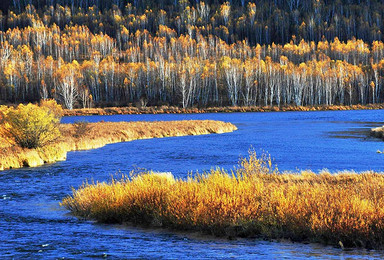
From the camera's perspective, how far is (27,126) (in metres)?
32.9

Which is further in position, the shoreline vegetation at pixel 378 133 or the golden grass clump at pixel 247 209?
the shoreline vegetation at pixel 378 133

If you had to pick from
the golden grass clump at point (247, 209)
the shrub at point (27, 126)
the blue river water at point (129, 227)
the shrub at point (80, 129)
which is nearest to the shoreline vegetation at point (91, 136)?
the shrub at point (80, 129)

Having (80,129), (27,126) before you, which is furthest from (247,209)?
(80,129)

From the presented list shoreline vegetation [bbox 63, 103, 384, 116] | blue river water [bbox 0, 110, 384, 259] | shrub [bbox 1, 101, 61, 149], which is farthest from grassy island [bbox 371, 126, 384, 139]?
shoreline vegetation [bbox 63, 103, 384, 116]

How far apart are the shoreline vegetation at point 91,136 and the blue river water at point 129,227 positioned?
1190mm

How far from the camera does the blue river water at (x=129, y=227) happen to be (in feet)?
41.4

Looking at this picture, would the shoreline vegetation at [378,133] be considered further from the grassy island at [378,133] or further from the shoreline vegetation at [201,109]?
the shoreline vegetation at [201,109]

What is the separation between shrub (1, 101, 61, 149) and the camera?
3294 centimetres

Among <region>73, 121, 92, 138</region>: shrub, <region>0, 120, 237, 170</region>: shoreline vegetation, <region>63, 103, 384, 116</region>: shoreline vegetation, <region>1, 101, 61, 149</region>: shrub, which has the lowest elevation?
<region>63, 103, 384, 116</region>: shoreline vegetation

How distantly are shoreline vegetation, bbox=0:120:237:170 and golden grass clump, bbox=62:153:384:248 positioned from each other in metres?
14.8

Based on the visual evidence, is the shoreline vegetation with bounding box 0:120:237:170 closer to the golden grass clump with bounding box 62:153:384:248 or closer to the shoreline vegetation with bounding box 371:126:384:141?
the golden grass clump with bounding box 62:153:384:248

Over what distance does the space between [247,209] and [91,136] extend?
3399 cm

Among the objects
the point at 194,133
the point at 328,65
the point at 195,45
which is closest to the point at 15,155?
the point at 194,133

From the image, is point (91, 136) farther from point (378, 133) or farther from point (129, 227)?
point (129, 227)
